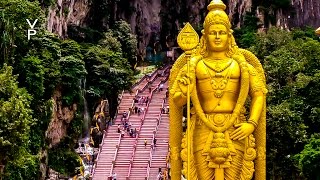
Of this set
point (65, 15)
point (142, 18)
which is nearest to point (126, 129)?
point (65, 15)

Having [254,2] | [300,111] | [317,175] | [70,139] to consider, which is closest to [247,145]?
[317,175]

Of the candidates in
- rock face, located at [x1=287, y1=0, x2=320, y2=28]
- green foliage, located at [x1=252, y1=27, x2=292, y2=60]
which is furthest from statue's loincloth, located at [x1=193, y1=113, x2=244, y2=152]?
rock face, located at [x1=287, y1=0, x2=320, y2=28]

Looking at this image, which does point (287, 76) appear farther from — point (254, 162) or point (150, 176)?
point (254, 162)

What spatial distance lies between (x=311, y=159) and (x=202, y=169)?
6.80 metres

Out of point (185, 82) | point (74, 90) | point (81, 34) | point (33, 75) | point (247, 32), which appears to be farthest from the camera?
point (247, 32)

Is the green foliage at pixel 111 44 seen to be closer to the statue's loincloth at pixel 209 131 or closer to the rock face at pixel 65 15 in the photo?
the rock face at pixel 65 15

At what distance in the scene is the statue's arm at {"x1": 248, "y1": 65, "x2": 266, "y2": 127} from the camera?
7.87 metres

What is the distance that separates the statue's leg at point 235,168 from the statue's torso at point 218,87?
0.57m

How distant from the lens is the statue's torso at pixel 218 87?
7.88m

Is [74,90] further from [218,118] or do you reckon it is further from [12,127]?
[218,118]

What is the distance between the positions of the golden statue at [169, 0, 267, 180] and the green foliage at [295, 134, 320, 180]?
634 cm

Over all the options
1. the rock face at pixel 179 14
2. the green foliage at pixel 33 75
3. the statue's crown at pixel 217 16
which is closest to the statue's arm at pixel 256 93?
the statue's crown at pixel 217 16

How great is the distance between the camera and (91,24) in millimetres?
29625

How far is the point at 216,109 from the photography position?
788 cm
